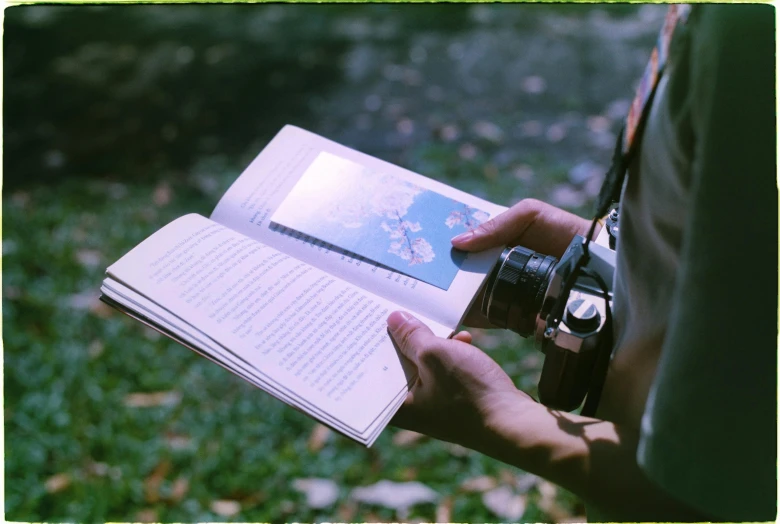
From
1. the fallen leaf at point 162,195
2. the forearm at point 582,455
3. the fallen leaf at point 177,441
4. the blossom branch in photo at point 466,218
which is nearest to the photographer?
the forearm at point 582,455

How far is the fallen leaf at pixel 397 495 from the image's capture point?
1.42 metres

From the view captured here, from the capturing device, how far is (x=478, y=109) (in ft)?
7.86

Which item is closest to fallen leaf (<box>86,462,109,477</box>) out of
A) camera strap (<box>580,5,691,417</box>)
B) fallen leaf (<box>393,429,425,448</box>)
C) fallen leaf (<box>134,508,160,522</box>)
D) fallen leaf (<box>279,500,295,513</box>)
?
fallen leaf (<box>134,508,160,522</box>)

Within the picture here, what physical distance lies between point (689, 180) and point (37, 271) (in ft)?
5.95

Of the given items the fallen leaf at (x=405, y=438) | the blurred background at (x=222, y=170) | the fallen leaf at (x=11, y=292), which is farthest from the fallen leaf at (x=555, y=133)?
the fallen leaf at (x=11, y=292)

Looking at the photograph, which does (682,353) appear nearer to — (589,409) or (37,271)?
(589,409)

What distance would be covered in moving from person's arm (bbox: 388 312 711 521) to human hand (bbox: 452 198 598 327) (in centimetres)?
17

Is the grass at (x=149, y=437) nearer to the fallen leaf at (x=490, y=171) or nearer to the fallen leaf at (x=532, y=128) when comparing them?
the fallen leaf at (x=490, y=171)

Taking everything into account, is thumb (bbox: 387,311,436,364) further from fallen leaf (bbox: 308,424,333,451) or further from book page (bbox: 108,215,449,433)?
fallen leaf (bbox: 308,424,333,451)

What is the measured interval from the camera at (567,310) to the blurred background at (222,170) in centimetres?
63

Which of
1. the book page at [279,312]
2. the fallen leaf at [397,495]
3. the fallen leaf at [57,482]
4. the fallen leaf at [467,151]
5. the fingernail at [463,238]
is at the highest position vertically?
the fingernail at [463,238]

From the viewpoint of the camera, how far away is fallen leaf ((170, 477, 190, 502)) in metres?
1.43

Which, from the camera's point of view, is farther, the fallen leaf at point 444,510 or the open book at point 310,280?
the fallen leaf at point 444,510

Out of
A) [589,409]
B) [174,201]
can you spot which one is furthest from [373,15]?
[589,409]
